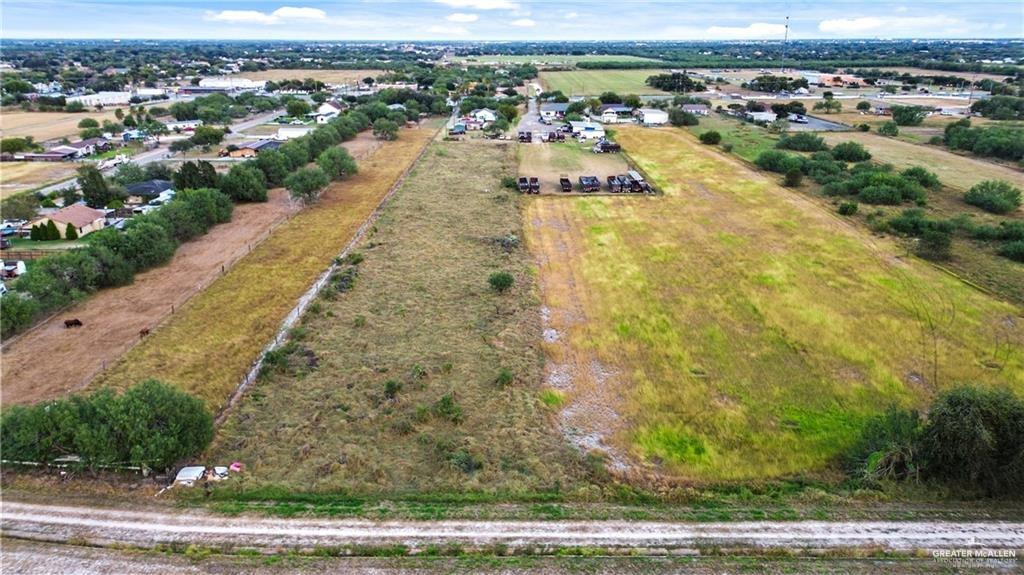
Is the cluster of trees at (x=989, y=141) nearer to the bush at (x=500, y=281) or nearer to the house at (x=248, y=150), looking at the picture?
the bush at (x=500, y=281)

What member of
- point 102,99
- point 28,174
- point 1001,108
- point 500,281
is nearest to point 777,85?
point 1001,108

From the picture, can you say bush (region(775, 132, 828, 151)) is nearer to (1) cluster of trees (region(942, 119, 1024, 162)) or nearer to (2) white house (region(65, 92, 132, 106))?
(1) cluster of trees (region(942, 119, 1024, 162))

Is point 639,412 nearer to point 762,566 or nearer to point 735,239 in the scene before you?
point 762,566

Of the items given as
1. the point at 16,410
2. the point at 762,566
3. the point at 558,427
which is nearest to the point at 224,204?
the point at 16,410

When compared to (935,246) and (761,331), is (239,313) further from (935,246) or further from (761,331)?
(935,246)

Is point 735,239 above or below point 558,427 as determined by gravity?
above

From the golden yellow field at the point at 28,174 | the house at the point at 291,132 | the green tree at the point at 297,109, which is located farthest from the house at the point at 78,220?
the green tree at the point at 297,109
